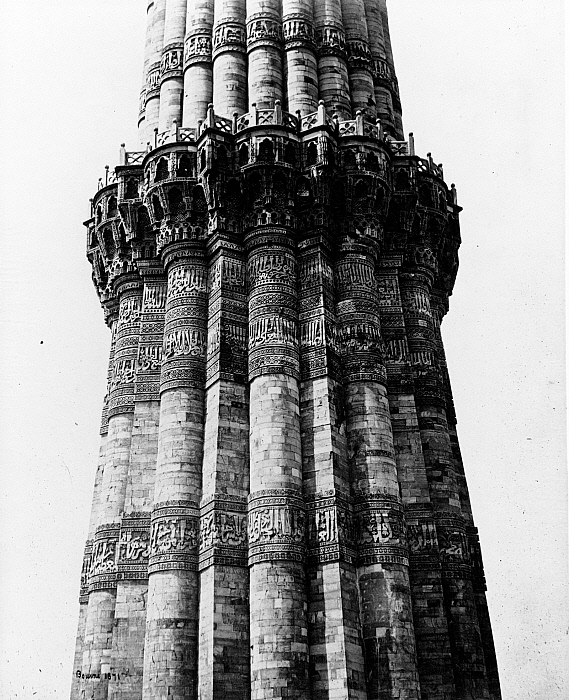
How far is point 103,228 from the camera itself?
18766 mm

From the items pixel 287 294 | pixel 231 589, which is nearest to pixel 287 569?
pixel 231 589

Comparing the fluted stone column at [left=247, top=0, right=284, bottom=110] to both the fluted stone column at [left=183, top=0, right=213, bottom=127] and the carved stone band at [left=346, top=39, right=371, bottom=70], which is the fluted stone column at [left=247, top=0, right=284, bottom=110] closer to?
the fluted stone column at [left=183, top=0, right=213, bottom=127]

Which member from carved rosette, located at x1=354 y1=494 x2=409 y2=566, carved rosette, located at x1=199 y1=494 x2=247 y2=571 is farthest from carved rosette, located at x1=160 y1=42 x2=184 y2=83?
carved rosette, located at x1=354 y1=494 x2=409 y2=566

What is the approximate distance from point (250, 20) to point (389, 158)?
5.10 m

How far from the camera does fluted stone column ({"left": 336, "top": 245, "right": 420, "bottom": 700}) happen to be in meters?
13.2

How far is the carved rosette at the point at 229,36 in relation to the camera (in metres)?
19.5

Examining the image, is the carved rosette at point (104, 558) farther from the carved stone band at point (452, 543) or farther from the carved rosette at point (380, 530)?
the carved stone band at point (452, 543)

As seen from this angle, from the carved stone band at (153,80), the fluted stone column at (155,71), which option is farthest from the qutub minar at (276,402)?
the carved stone band at (153,80)

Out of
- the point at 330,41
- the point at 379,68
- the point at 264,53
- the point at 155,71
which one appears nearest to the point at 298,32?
the point at 330,41

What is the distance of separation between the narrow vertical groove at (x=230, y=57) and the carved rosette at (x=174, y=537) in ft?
28.2

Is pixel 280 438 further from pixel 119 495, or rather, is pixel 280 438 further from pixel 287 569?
pixel 119 495

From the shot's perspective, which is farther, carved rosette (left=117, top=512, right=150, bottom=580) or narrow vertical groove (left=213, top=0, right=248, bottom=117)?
narrow vertical groove (left=213, top=0, right=248, bottom=117)

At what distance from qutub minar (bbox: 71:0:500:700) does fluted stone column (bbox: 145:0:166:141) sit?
0.34 m

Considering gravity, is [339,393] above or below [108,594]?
above
